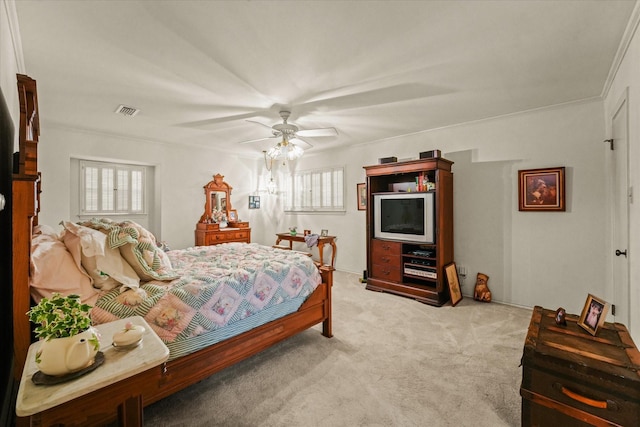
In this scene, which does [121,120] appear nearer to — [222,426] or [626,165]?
[222,426]

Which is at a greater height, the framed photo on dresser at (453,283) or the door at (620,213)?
the door at (620,213)

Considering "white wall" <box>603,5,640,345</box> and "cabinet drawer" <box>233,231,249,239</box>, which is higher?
"white wall" <box>603,5,640,345</box>

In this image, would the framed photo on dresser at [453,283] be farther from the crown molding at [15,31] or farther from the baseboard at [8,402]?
the crown molding at [15,31]

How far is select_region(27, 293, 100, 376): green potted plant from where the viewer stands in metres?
1.01

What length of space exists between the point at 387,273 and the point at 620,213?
2.62 meters

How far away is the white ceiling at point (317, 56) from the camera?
185 centimetres

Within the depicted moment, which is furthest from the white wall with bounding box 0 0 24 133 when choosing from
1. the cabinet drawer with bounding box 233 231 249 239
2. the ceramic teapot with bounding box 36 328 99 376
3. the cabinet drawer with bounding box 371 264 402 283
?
the cabinet drawer with bounding box 371 264 402 283

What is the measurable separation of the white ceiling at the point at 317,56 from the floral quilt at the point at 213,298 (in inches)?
70.1

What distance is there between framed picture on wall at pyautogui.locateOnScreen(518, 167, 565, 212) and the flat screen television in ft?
3.58

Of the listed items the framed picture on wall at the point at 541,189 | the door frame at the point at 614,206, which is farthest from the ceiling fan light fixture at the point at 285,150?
the door frame at the point at 614,206

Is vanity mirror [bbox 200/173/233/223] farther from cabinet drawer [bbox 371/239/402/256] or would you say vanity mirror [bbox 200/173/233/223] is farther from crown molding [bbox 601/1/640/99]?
crown molding [bbox 601/1/640/99]

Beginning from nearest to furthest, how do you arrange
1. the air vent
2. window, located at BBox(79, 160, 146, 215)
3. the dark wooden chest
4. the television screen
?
1. the dark wooden chest
2. the air vent
3. the television screen
4. window, located at BBox(79, 160, 146, 215)

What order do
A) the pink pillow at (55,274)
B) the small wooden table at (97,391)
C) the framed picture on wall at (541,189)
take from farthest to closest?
the framed picture on wall at (541,189) → the pink pillow at (55,274) → the small wooden table at (97,391)

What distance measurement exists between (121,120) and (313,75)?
307cm
